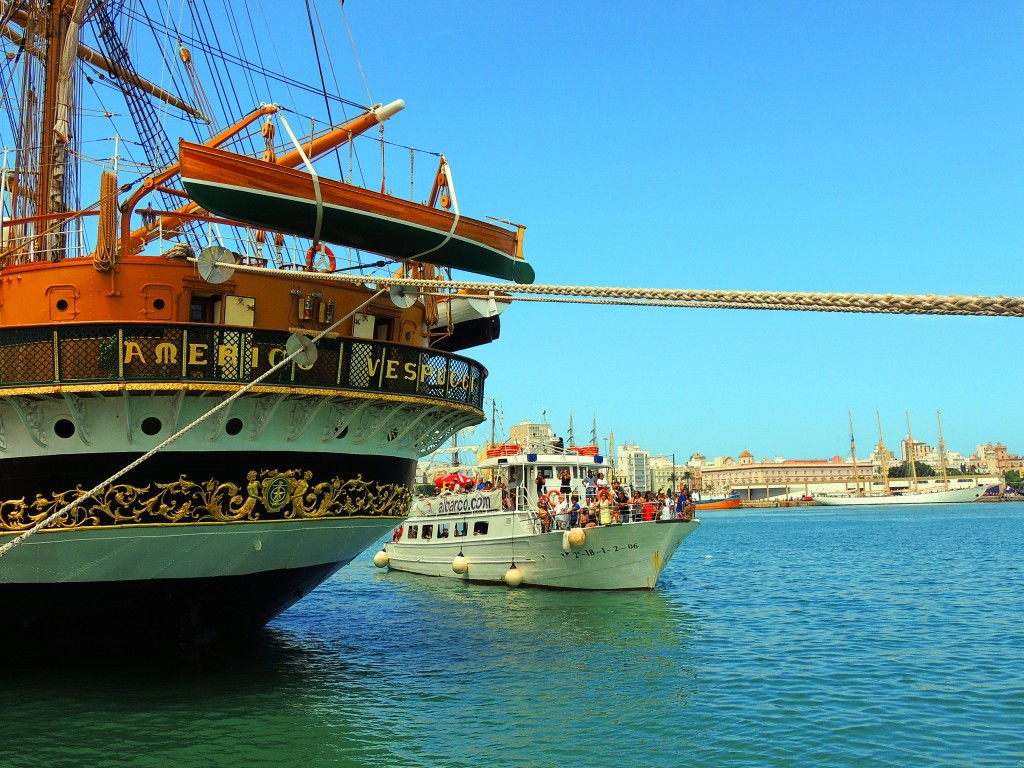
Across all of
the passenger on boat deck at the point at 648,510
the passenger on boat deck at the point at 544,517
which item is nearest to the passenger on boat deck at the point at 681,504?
the passenger on boat deck at the point at 648,510

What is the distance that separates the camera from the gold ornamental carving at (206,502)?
12797mm

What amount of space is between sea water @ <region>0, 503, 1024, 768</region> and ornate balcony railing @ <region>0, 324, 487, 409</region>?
15.7 feet

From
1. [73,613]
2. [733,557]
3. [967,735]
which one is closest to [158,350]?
[73,613]

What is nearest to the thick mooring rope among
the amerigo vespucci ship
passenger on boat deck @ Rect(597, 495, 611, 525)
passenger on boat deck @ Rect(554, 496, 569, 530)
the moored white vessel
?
the amerigo vespucci ship

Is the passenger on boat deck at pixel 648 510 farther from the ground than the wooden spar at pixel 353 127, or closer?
closer

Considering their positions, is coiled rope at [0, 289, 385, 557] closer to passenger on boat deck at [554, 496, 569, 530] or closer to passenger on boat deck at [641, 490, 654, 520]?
passenger on boat deck at [641, 490, 654, 520]

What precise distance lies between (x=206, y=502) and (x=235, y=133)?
7870 mm

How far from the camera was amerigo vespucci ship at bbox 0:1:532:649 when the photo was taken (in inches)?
499

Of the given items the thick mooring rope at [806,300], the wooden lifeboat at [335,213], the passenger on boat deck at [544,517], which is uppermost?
the wooden lifeboat at [335,213]

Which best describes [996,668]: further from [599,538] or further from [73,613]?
[73,613]

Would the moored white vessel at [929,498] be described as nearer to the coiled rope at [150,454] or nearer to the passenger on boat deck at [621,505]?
the passenger on boat deck at [621,505]

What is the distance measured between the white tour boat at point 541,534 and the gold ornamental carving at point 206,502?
14453 millimetres

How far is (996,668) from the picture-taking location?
653 inches

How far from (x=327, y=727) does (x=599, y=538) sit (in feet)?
55.3
